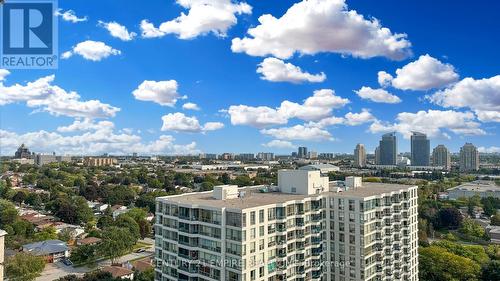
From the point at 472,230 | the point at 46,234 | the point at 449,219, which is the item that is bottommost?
the point at 472,230

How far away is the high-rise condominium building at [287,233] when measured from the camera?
76.3ft

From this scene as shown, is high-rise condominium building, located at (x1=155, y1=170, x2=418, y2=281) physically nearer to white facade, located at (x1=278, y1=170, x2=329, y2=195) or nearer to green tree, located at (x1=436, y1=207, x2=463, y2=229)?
white facade, located at (x1=278, y1=170, x2=329, y2=195)

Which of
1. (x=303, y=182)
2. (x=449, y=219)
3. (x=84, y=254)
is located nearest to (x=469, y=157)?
(x=449, y=219)

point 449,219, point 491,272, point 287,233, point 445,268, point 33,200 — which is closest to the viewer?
point 287,233

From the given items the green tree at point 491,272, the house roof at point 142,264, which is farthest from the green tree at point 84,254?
the green tree at point 491,272

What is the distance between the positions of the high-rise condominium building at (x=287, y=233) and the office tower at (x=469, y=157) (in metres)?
176

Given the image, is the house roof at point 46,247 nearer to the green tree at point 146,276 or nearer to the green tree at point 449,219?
the green tree at point 146,276

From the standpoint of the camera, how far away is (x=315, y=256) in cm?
2762

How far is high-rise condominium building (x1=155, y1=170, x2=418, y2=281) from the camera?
23.3 m

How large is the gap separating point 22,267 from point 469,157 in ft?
647

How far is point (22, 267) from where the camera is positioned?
3550 cm

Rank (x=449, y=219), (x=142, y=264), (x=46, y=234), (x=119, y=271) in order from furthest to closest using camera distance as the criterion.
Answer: (x=449, y=219)
(x=46, y=234)
(x=142, y=264)
(x=119, y=271)

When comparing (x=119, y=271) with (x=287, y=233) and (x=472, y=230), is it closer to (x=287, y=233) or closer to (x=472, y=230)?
(x=287, y=233)

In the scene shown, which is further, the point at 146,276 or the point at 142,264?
the point at 142,264
